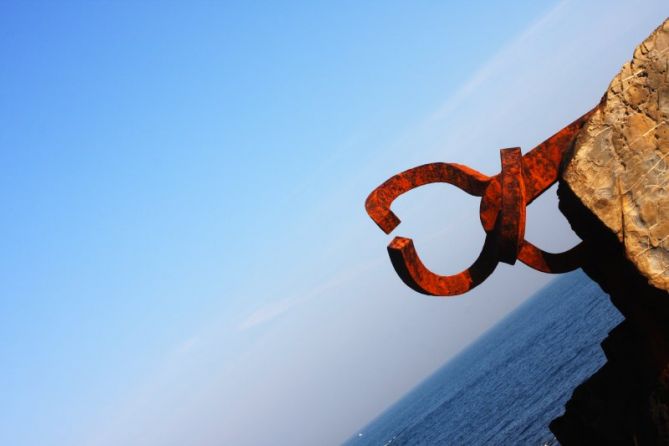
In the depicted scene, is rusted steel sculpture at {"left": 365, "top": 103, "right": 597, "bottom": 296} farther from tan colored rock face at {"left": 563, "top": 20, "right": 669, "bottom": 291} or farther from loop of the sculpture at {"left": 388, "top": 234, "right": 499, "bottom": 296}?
tan colored rock face at {"left": 563, "top": 20, "right": 669, "bottom": 291}

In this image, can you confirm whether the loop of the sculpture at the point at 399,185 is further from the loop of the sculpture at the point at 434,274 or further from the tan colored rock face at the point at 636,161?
the tan colored rock face at the point at 636,161

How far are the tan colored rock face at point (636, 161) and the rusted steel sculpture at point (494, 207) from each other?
0.24m

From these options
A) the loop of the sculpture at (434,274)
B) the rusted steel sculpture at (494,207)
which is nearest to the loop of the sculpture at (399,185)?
the rusted steel sculpture at (494,207)

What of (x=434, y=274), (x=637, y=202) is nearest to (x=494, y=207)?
(x=434, y=274)

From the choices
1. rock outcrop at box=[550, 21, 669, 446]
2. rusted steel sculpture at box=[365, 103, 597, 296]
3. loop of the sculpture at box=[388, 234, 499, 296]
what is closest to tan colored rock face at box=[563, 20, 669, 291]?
rock outcrop at box=[550, 21, 669, 446]

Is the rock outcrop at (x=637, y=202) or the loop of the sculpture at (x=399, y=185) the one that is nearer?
the rock outcrop at (x=637, y=202)

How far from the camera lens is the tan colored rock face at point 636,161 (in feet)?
12.6

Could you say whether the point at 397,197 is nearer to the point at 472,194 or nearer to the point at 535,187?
the point at 472,194

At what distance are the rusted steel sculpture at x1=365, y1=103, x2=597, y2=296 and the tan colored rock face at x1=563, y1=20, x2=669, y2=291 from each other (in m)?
0.24

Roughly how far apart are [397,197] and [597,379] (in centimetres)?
210

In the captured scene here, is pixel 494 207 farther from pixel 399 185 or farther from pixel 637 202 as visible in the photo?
pixel 637 202

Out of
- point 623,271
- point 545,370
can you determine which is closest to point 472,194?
point 623,271

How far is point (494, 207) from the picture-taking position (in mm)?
4422

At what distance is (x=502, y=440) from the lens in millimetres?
38031
